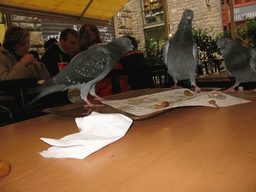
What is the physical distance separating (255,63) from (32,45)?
347cm

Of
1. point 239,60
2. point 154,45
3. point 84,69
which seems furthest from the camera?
point 154,45

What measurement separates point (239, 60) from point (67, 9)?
98.5 inches

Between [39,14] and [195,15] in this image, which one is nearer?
[39,14]

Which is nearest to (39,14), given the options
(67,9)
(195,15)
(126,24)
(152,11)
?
(67,9)

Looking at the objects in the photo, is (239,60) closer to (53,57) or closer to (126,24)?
(53,57)

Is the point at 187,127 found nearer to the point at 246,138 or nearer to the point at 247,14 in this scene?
the point at 246,138

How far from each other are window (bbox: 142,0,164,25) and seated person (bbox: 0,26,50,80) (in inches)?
Result: 225

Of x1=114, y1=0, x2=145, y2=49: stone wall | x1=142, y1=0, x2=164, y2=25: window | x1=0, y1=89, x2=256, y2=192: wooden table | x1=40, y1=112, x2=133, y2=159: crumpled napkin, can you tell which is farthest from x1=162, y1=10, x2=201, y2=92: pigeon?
x1=142, y1=0, x2=164, y2=25: window

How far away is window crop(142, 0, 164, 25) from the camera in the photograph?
6.87 meters

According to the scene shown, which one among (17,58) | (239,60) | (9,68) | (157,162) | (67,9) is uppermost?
(67,9)

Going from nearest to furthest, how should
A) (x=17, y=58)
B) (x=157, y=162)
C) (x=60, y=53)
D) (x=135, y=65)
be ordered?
(x=157, y=162), (x=17, y=58), (x=135, y=65), (x=60, y=53)

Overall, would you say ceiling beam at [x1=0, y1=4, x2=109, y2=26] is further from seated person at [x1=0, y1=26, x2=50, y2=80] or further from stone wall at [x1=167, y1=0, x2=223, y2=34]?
stone wall at [x1=167, y1=0, x2=223, y2=34]

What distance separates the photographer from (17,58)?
1.84 metres

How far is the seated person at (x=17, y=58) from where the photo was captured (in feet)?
4.86
